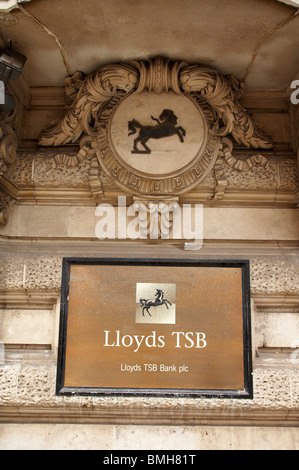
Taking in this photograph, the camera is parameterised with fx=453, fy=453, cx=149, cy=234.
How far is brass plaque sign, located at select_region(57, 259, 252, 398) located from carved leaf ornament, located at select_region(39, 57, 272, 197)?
66 cm

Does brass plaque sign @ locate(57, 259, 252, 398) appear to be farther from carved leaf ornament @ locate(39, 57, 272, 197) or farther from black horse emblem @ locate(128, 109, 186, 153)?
black horse emblem @ locate(128, 109, 186, 153)

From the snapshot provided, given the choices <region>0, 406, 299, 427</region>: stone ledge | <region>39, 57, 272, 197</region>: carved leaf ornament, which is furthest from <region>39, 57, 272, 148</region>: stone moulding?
<region>0, 406, 299, 427</region>: stone ledge

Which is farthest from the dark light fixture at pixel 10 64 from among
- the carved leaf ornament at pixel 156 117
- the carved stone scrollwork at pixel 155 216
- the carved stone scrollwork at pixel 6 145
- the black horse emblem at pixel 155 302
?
the black horse emblem at pixel 155 302

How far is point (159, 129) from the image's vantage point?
3385mm

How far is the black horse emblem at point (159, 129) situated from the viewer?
3.38 meters

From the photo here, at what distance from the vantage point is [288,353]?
10.7 ft

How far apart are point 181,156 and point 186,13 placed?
95cm

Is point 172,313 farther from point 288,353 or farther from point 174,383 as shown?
point 288,353

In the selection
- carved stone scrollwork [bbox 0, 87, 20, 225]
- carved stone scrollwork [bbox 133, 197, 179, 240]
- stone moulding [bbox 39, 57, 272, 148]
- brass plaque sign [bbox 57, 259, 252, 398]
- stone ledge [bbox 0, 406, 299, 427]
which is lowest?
stone ledge [bbox 0, 406, 299, 427]

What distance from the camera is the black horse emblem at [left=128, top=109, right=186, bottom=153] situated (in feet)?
11.1

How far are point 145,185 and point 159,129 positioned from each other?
17.1 inches

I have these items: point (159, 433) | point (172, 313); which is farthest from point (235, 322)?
point (159, 433)

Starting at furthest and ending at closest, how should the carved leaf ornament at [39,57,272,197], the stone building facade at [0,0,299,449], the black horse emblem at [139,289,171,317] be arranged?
the carved leaf ornament at [39,57,272,197]
the black horse emblem at [139,289,171,317]
the stone building facade at [0,0,299,449]

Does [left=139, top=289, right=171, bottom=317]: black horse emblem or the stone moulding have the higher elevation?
the stone moulding
